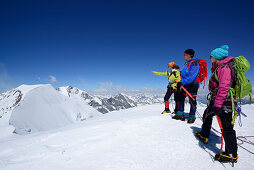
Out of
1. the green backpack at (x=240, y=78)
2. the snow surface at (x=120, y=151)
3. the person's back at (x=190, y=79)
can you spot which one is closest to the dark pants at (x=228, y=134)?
the green backpack at (x=240, y=78)

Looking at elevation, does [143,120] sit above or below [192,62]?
below

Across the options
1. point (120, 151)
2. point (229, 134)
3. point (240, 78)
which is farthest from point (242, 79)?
point (120, 151)

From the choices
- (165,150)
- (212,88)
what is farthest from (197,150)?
(212,88)

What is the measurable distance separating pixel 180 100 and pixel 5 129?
20297 mm

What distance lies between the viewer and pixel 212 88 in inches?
125

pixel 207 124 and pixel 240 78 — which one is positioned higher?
pixel 240 78

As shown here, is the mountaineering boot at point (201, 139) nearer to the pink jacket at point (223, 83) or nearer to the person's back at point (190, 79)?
the pink jacket at point (223, 83)

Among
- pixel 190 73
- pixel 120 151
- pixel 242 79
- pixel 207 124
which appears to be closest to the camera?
pixel 242 79

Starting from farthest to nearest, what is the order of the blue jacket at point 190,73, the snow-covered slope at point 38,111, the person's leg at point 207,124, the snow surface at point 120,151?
the snow-covered slope at point 38,111
the blue jacket at point 190,73
the person's leg at point 207,124
the snow surface at point 120,151

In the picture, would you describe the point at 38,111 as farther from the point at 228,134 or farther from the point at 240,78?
the point at 240,78

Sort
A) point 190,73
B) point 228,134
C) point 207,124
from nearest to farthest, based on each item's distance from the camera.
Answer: point 228,134 → point 207,124 → point 190,73

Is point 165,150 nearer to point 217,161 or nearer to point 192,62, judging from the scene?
point 217,161

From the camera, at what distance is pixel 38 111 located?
18281 millimetres

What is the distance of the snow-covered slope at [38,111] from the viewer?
1583cm
